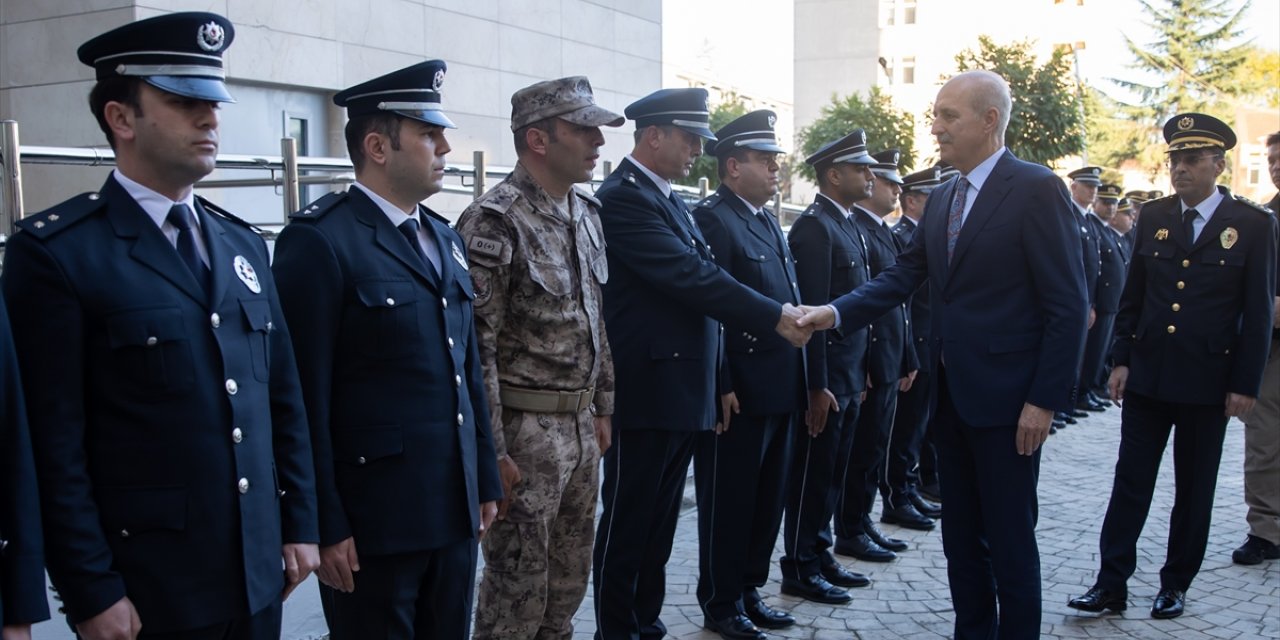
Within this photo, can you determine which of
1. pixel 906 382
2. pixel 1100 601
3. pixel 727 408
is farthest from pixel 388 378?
pixel 906 382

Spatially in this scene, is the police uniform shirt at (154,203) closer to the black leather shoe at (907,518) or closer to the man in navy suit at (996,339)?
the man in navy suit at (996,339)

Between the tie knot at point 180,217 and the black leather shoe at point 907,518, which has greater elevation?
the tie knot at point 180,217

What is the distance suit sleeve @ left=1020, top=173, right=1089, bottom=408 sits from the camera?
387 cm

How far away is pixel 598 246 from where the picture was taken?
157 inches

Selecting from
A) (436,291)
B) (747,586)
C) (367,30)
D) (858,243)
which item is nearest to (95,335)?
(436,291)

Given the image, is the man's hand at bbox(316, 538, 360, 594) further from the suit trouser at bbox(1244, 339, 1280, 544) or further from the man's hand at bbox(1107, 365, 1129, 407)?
the suit trouser at bbox(1244, 339, 1280, 544)

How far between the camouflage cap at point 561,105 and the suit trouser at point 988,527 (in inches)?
67.7

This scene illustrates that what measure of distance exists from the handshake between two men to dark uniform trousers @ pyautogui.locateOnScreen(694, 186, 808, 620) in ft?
0.56

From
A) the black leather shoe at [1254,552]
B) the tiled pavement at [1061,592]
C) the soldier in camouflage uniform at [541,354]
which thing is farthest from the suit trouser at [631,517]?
the black leather shoe at [1254,552]

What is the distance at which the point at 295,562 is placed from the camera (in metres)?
2.65

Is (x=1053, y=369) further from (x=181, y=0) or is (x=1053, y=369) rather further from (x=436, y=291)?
(x=181, y=0)

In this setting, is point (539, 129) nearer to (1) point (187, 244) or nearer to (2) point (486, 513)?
(2) point (486, 513)

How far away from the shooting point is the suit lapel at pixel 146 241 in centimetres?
235

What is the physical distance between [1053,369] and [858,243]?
229 centimetres
